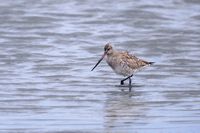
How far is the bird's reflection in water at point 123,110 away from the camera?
1020 cm

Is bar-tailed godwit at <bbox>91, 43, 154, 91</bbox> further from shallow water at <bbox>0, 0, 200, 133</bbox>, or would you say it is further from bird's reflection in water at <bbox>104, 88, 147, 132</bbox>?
bird's reflection in water at <bbox>104, 88, 147, 132</bbox>

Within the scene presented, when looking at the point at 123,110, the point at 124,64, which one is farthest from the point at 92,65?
the point at 123,110

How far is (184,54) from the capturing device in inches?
606

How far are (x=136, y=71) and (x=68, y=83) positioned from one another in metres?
1.09

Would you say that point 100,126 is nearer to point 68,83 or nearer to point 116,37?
point 68,83

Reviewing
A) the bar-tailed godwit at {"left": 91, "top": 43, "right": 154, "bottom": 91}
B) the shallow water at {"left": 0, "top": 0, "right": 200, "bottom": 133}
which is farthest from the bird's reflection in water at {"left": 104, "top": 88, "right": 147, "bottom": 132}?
the bar-tailed godwit at {"left": 91, "top": 43, "right": 154, "bottom": 91}

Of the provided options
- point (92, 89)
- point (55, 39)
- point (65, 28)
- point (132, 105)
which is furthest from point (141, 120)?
point (65, 28)

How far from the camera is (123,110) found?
11.1 m

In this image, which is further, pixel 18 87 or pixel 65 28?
pixel 65 28

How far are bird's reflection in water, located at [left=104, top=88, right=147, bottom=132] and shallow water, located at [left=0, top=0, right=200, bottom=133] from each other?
12 mm

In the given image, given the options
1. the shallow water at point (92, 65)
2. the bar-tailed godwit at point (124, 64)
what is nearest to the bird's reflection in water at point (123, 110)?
the shallow water at point (92, 65)

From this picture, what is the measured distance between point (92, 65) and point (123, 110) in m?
3.48

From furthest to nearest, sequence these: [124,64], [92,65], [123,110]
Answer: [92,65], [124,64], [123,110]

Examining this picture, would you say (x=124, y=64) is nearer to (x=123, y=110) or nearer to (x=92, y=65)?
(x=92, y=65)
